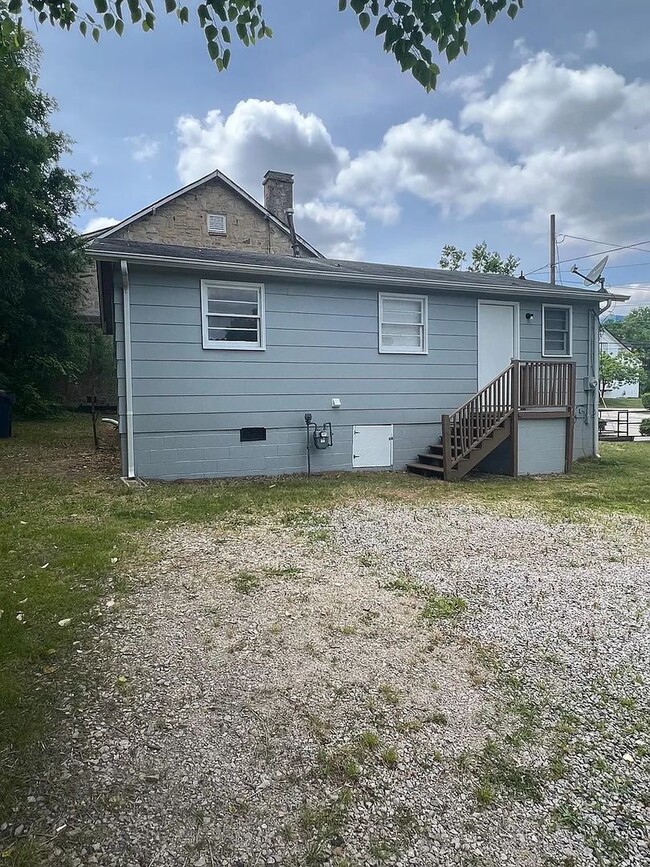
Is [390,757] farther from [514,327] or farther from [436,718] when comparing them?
[514,327]

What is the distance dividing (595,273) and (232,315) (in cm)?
759

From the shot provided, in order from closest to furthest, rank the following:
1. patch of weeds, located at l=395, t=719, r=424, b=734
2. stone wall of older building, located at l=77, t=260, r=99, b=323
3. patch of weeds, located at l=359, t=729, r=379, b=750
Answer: patch of weeds, located at l=359, t=729, r=379, b=750, patch of weeds, located at l=395, t=719, r=424, b=734, stone wall of older building, located at l=77, t=260, r=99, b=323

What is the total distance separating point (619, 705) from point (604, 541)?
299cm

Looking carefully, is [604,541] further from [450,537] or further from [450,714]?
[450,714]

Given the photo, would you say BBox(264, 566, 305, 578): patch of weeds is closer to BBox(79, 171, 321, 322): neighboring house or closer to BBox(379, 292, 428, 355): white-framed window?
BBox(379, 292, 428, 355): white-framed window

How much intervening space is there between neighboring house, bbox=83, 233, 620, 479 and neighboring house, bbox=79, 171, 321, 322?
8.53 meters

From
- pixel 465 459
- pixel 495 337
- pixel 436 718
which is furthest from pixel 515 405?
pixel 436 718

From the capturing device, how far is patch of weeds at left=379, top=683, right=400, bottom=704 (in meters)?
2.42

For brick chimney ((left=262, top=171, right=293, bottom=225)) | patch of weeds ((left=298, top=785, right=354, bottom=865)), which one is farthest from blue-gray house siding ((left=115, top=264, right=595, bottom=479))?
brick chimney ((left=262, top=171, right=293, bottom=225))

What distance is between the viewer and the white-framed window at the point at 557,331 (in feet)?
34.1

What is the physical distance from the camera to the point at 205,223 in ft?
59.2

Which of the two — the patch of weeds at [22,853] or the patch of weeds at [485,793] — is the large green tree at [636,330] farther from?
the patch of weeds at [22,853]

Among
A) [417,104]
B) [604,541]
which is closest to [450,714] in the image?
[604,541]

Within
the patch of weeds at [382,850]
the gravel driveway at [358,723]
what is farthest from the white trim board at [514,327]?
the patch of weeds at [382,850]
